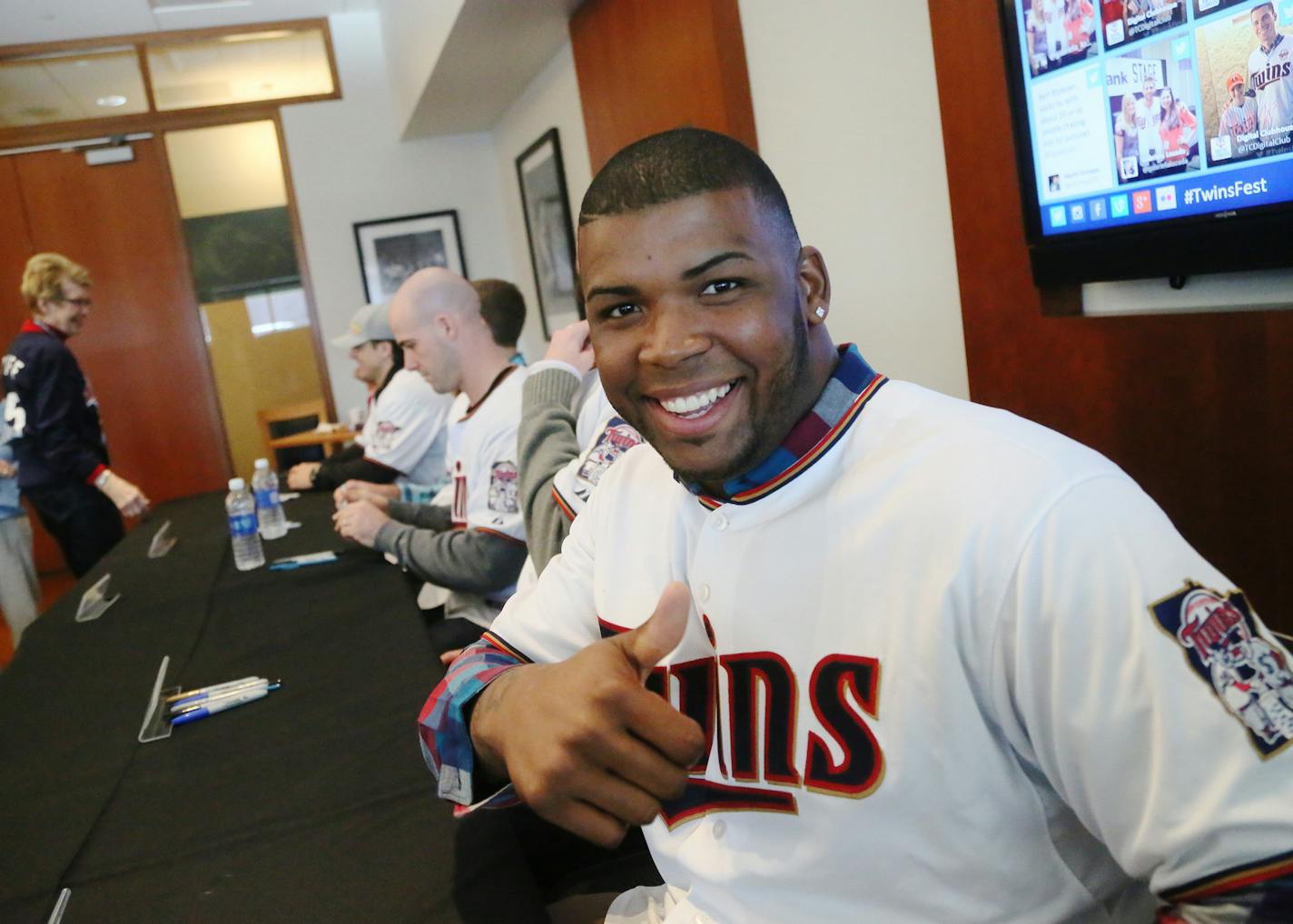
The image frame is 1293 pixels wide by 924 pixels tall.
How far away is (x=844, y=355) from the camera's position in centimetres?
95

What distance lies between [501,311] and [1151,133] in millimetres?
1832

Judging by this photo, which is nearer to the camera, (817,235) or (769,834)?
(769,834)

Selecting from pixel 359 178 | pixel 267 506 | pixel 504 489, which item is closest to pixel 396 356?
pixel 267 506

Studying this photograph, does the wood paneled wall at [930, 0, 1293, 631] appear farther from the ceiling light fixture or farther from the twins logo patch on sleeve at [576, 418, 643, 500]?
the ceiling light fixture

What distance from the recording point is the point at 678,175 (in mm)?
884

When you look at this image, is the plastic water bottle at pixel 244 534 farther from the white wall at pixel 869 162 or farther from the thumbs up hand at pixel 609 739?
the thumbs up hand at pixel 609 739

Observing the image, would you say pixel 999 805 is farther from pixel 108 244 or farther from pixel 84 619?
pixel 108 244

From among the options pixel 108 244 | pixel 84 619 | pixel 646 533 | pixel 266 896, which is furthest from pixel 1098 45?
pixel 108 244

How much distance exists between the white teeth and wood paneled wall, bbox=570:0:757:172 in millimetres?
1709

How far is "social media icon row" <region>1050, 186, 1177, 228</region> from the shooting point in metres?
1.27

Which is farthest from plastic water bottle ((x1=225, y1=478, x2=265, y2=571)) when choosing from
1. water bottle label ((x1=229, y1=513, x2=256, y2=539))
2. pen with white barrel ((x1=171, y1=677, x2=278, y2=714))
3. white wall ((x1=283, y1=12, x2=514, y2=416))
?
white wall ((x1=283, y1=12, x2=514, y2=416))

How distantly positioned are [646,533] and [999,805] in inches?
17.5

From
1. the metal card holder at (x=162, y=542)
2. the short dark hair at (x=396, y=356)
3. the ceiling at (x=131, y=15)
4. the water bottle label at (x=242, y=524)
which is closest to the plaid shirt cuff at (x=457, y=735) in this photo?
the water bottle label at (x=242, y=524)

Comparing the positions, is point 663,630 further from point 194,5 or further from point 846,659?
point 194,5
